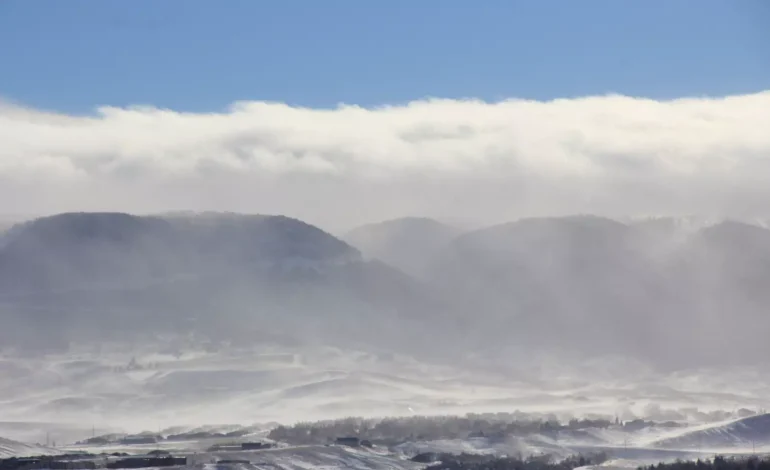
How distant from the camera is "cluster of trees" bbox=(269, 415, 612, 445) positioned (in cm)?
15662

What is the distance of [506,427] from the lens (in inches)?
6678

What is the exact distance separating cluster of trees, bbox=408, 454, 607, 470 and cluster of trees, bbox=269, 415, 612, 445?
1650 centimetres

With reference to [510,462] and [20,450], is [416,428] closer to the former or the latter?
[510,462]

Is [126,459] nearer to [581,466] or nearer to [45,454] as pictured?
[45,454]

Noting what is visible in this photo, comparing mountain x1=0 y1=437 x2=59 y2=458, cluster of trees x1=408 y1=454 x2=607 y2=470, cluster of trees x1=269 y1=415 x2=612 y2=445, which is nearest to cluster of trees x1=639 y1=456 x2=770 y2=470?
cluster of trees x1=408 y1=454 x2=607 y2=470

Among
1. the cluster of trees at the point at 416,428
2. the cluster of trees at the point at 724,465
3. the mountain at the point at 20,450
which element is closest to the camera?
the cluster of trees at the point at 724,465

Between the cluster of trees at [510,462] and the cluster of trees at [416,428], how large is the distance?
54.1 feet

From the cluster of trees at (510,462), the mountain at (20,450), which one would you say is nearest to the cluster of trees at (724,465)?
the cluster of trees at (510,462)

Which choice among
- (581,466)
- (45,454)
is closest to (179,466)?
(45,454)

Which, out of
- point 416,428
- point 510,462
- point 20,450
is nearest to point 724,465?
point 510,462

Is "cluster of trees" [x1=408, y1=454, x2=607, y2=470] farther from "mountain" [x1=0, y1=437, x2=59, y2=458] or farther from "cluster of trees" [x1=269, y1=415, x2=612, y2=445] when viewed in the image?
"mountain" [x1=0, y1=437, x2=59, y2=458]

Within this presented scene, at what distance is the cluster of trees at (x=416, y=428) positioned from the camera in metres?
157

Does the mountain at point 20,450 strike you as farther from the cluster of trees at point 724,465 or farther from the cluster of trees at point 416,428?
the cluster of trees at point 724,465

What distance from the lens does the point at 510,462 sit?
419 ft
